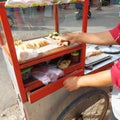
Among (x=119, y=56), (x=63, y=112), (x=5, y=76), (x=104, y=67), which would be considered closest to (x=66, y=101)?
(x=63, y=112)

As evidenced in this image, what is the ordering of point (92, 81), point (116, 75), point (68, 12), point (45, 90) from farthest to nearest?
point (68, 12)
point (45, 90)
point (92, 81)
point (116, 75)

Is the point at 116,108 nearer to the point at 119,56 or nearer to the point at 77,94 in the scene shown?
the point at 77,94

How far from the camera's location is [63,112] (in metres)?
1.21

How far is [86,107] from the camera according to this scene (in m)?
1.51

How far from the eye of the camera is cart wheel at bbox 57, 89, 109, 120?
1229mm

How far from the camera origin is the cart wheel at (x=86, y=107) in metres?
1.23

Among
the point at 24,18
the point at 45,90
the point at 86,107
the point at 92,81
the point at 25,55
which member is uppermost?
the point at 24,18

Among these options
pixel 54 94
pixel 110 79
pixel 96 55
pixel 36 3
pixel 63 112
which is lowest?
pixel 63 112

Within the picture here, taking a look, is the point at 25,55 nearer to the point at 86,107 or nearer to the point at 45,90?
the point at 45,90

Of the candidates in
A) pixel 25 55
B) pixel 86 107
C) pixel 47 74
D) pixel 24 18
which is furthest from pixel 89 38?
pixel 24 18

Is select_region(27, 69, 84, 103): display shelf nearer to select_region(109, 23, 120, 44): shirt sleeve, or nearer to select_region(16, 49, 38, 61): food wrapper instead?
select_region(16, 49, 38, 61): food wrapper

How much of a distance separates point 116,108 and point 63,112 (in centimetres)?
35

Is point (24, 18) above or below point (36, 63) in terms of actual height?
above

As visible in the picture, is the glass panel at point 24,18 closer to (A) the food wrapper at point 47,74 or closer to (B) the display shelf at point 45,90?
(A) the food wrapper at point 47,74
